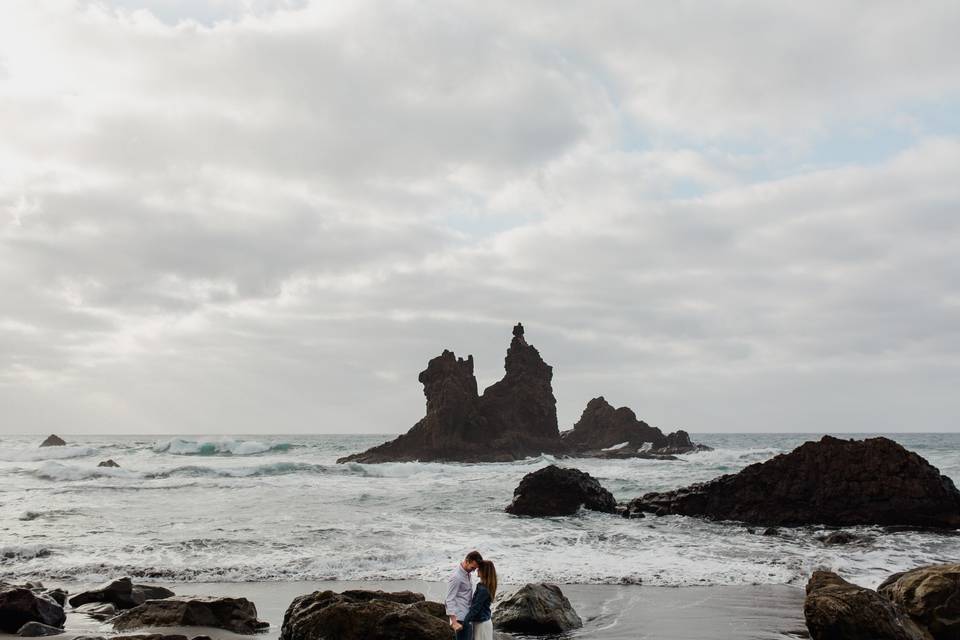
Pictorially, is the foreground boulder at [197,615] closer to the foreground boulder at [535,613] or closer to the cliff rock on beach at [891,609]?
the foreground boulder at [535,613]

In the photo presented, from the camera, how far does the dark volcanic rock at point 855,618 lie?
980 cm

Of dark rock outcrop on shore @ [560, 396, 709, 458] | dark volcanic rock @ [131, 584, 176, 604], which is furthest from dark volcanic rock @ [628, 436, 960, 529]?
dark rock outcrop on shore @ [560, 396, 709, 458]

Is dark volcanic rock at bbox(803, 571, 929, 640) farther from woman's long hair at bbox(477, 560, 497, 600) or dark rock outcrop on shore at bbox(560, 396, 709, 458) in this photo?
dark rock outcrop on shore at bbox(560, 396, 709, 458)

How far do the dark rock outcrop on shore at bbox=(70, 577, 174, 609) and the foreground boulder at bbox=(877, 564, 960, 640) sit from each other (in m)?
11.9

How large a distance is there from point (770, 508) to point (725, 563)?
7694 mm

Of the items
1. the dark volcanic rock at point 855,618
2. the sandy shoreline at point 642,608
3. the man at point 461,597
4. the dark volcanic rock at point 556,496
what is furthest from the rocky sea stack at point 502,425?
the man at point 461,597

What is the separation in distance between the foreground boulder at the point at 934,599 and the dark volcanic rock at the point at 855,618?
1.16ft

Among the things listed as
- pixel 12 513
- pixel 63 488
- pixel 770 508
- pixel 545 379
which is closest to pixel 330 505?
pixel 12 513

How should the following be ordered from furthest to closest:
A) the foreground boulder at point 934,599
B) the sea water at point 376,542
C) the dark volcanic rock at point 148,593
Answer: the sea water at point 376,542 → the dark volcanic rock at point 148,593 → the foreground boulder at point 934,599

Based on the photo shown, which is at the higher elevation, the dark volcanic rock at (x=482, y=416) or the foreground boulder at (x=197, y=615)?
the dark volcanic rock at (x=482, y=416)

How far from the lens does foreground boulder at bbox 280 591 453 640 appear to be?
31.0ft

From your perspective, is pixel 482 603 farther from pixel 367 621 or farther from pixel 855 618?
pixel 855 618

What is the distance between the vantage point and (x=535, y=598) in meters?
11.5

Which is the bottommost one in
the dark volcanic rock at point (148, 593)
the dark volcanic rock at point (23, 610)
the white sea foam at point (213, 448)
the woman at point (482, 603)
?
the white sea foam at point (213, 448)
